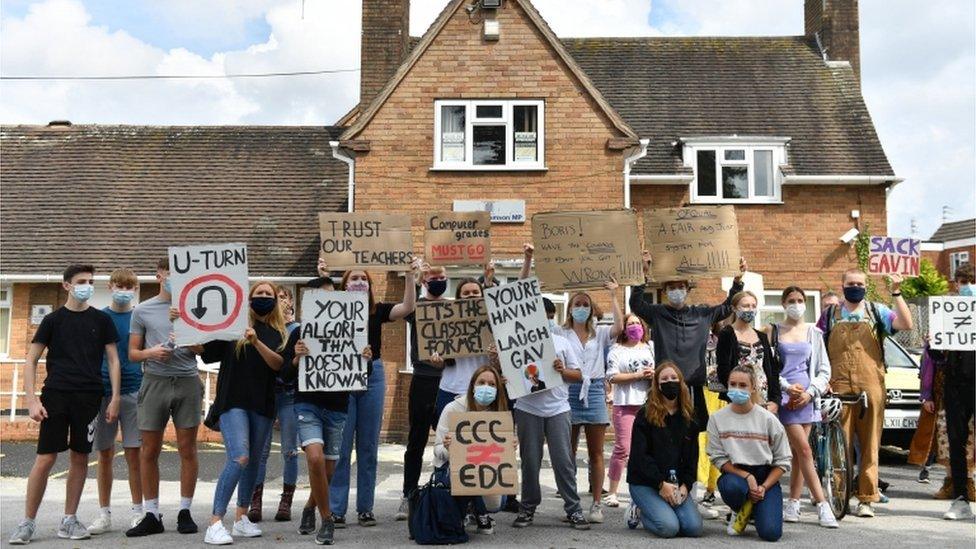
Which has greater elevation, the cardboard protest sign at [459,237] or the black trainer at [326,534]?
the cardboard protest sign at [459,237]

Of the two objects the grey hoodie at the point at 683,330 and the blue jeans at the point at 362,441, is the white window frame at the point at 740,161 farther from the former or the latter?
the blue jeans at the point at 362,441

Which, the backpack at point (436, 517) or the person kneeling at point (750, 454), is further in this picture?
the person kneeling at point (750, 454)

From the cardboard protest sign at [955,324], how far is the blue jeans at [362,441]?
532cm

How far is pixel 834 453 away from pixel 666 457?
1.96 m

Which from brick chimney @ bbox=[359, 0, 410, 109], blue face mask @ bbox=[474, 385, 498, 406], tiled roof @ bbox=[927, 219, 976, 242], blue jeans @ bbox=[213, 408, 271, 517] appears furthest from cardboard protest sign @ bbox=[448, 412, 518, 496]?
tiled roof @ bbox=[927, 219, 976, 242]

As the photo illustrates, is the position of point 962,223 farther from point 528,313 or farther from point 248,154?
point 528,313

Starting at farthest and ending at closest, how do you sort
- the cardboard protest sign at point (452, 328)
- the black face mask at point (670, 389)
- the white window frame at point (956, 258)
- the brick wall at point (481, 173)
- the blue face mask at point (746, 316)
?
the white window frame at point (956, 258) → the brick wall at point (481, 173) → the blue face mask at point (746, 316) → the cardboard protest sign at point (452, 328) → the black face mask at point (670, 389)

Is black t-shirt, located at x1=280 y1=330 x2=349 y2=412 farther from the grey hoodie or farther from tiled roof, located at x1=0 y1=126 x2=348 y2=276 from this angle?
tiled roof, located at x1=0 y1=126 x2=348 y2=276

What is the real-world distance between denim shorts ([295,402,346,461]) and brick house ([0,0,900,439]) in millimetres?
9246

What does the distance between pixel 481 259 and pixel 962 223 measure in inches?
2210

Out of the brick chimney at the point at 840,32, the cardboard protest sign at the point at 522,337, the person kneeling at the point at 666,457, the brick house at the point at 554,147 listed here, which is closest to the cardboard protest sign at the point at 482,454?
the cardboard protest sign at the point at 522,337

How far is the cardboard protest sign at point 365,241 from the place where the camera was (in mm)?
8875

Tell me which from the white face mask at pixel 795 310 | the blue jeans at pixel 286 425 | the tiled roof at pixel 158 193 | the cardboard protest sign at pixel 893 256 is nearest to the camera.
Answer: the blue jeans at pixel 286 425

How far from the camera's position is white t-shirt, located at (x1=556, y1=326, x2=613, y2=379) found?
809 cm
